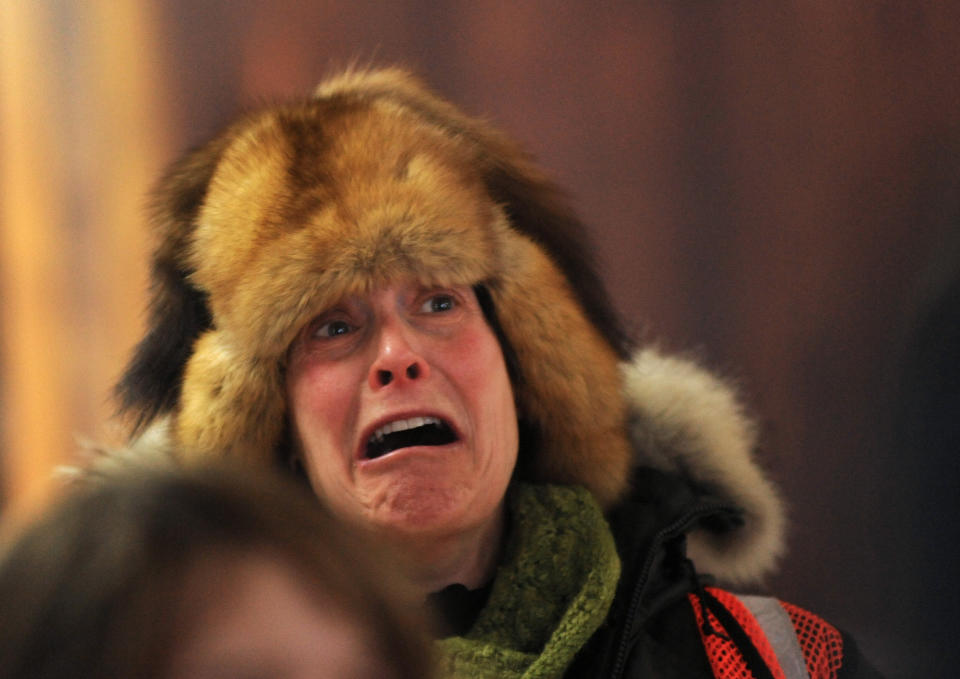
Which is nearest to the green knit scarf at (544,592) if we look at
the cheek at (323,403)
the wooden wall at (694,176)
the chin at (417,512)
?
the chin at (417,512)

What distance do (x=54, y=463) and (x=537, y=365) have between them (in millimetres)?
765

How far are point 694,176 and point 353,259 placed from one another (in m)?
0.75

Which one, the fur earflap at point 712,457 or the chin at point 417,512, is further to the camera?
the fur earflap at point 712,457

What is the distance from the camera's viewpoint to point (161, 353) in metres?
1.37

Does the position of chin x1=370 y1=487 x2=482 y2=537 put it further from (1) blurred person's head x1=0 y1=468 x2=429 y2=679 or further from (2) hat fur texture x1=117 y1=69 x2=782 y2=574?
(1) blurred person's head x1=0 y1=468 x2=429 y2=679

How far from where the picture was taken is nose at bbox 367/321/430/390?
1250mm

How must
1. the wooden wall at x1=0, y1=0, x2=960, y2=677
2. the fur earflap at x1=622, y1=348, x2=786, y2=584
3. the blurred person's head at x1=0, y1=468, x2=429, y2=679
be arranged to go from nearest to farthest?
the blurred person's head at x1=0, y1=468, x2=429, y2=679, the fur earflap at x1=622, y1=348, x2=786, y2=584, the wooden wall at x1=0, y1=0, x2=960, y2=677

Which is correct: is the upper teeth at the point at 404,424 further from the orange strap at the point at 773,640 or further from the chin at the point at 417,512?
the orange strap at the point at 773,640

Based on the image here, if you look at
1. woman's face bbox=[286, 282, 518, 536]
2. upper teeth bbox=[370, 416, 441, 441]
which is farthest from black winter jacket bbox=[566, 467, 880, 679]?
upper teeth bbox=[370, 416, 441, 441]

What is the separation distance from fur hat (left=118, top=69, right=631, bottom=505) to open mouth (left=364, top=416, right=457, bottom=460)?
4.7 inches

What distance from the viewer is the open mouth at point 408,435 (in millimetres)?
1271

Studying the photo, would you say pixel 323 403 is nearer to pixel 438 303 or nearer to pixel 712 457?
pixel 438 303

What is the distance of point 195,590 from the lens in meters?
0.50

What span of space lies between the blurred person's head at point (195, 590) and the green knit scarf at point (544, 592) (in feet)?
2.20
